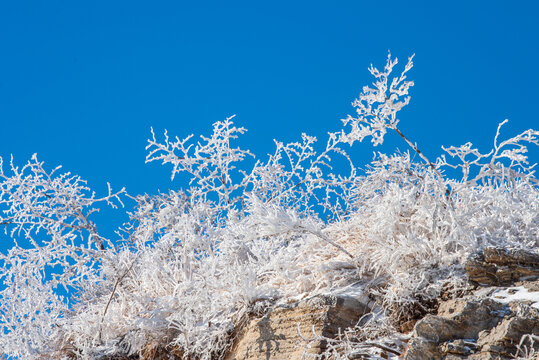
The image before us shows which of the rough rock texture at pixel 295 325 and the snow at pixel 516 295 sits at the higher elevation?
the snow at pixel 516 295

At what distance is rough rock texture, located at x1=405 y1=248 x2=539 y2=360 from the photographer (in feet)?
15.5

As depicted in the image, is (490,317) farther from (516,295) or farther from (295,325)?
(295,325)

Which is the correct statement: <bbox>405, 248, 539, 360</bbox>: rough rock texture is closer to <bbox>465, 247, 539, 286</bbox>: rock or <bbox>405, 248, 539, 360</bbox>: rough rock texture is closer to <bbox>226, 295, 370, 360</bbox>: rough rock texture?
<bbox>465, 247, 539, 286</bbox>: rock

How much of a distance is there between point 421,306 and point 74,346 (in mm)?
4541

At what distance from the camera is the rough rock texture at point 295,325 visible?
19.5ft

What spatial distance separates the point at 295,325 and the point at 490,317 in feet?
6.25

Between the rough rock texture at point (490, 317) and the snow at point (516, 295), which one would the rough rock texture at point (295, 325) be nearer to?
the rough rock texture at point (490, 317)

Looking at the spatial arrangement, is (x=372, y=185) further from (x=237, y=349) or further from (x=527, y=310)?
(x=527, y=310)

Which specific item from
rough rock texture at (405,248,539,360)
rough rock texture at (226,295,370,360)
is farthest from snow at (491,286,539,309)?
rough rock texture at (226,295,370,360)


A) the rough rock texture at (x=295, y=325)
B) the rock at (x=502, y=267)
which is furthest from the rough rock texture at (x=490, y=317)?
the rough rock texture at (x=295, y=325)

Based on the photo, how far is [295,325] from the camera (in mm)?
6199

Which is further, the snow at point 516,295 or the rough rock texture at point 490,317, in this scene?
the snow at point 516,295

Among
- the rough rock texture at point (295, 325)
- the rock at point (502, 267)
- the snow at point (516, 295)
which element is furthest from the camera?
the rough rock texture at point (295, 325)

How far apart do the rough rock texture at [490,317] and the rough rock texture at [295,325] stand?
986 mm
